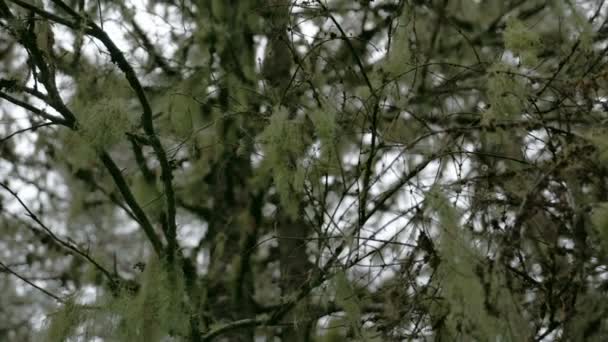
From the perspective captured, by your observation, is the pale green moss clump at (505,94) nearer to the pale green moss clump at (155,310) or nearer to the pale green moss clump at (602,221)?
the pale green moss clump at (602,221)

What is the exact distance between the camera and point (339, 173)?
116 inches

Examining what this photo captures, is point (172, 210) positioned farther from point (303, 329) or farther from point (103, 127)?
point (303, 329)

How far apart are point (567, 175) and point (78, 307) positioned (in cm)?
162

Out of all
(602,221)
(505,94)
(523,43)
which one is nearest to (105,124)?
(505,94)

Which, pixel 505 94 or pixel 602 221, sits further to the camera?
pixel 505 94

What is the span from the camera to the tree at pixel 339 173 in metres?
2.27

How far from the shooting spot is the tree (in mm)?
2271

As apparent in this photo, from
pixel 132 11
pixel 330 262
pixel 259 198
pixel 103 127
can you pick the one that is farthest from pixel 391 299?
pixel 132 11

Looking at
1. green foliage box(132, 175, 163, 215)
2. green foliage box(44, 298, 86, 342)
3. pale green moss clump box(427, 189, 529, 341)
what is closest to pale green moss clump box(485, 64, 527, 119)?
pale green moss clump box(427, 189, 529, 341)

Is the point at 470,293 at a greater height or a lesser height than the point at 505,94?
lesser

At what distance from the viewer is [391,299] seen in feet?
7.89

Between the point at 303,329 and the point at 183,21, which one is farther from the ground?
the point at 183,21

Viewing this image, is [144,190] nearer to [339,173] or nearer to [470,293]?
[339,173]

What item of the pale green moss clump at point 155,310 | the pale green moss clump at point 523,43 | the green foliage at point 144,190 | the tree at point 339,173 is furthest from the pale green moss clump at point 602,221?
the green foliage at point 144,190
